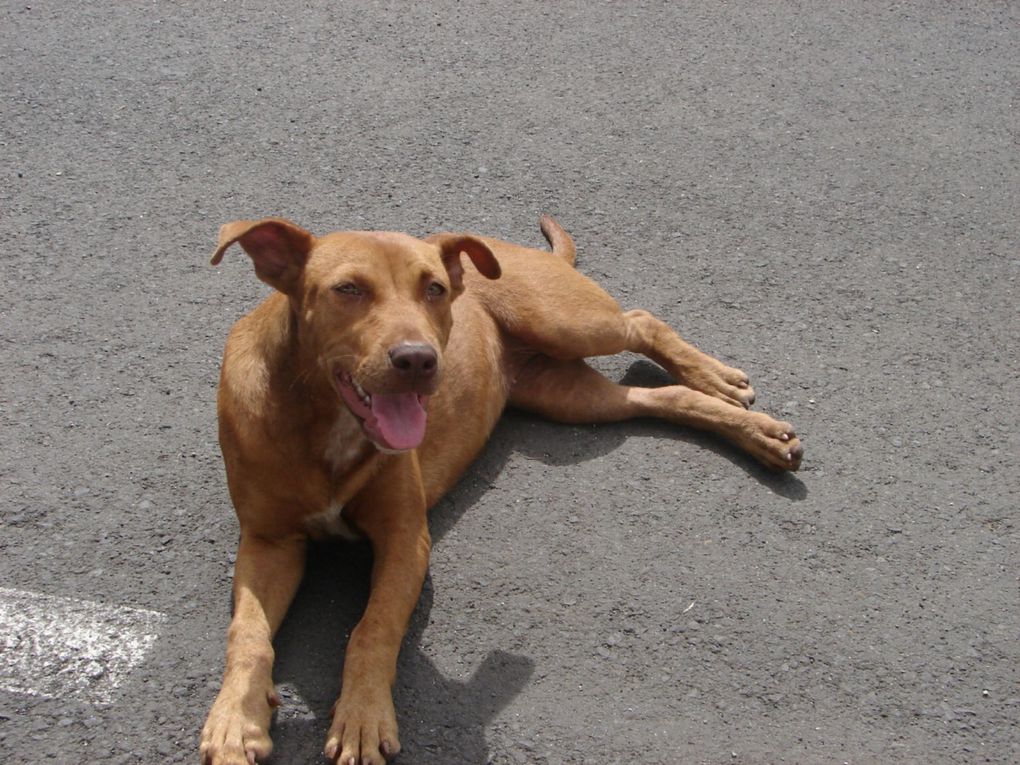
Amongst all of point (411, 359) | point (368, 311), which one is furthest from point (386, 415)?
point (368, 311)

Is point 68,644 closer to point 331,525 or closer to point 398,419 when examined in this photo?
point 331,525

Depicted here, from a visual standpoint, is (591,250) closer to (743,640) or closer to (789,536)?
(789,536)

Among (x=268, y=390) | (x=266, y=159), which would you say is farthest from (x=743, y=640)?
(x=266, y=159)

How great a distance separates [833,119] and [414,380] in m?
5.12

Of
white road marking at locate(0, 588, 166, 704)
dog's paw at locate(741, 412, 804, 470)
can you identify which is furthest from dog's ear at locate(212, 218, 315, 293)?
dog's paw at locate(741, 412, 804, 470)

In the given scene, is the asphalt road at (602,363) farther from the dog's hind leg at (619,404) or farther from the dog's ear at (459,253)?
the dog's ear at (459,253)

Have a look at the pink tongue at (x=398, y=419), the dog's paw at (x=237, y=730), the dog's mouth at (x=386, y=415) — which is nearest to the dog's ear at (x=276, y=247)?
the dog's mouth at (x=386, y=415)

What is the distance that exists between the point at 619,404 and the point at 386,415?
5.72 ft

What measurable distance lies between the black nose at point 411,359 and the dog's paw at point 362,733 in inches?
41.4

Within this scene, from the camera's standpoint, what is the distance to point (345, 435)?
4457mm

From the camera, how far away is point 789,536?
5.01 m

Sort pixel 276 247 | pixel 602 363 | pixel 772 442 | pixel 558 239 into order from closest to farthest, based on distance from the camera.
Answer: pixel 276 247 < pixel 772 442 < pixel 602 363 < pixel 558 239

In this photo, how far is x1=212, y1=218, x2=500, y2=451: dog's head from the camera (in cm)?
408

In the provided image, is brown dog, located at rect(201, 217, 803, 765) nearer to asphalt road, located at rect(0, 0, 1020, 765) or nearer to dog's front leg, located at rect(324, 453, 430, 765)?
dog's front leg, located at rect(324, 453, 430, 765)
